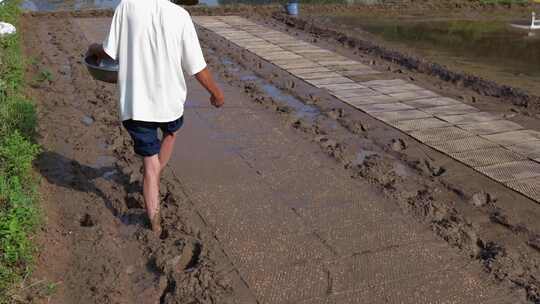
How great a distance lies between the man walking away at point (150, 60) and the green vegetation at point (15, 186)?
0.78 m

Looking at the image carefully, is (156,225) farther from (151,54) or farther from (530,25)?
(530,25)

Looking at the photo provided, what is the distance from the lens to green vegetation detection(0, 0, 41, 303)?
9.28ft

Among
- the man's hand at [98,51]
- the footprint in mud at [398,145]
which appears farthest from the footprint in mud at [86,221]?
the footprint in mud at [398,145]

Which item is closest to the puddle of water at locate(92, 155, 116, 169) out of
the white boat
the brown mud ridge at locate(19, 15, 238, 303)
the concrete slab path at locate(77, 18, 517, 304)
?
the brown mud ridge at locate(19, 15, 238, 303)

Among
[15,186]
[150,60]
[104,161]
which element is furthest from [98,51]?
[104,161]

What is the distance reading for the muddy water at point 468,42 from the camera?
903cm

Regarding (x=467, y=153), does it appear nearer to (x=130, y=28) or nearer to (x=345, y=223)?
(x=345, y=223)

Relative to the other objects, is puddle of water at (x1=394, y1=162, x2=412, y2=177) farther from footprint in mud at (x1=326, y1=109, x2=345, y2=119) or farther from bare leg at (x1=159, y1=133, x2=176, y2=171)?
bare leg at (x1=159, y1=133, x2=176, y2=171)

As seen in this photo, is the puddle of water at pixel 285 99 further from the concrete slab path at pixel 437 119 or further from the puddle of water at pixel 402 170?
the puddle of water at pixel 402 170

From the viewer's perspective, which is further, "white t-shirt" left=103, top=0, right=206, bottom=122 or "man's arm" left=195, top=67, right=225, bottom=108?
"man's arm" left=195, top=67, right=225, bottom=108

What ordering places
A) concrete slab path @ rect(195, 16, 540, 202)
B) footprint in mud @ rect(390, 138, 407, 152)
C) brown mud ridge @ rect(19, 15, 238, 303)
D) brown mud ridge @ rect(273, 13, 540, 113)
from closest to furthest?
brown mud ridge @ rect(19, 15, 238, 303), concrete slab path @ rect(195, 16, 540, 202), footprint in mud @ rect(390, 138, 407, 152), brown mud ridge @ rect(273, 13, 540, 113)

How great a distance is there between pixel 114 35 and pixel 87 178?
1703mm

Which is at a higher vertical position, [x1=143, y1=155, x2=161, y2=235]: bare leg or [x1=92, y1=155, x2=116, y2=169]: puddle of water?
[x1=143, y1=155, x2=161, y2=235]: bare leg

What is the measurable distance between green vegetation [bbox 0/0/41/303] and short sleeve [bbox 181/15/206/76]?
1259 millimetres
